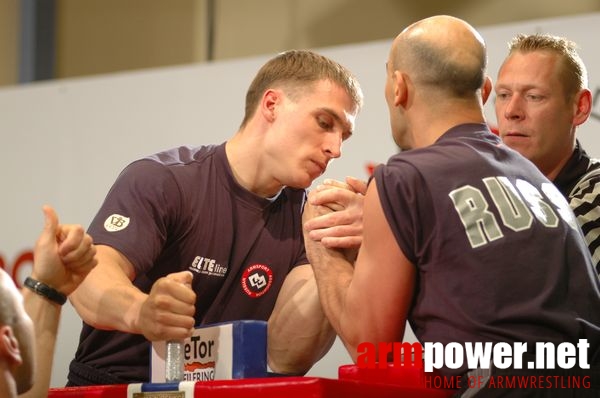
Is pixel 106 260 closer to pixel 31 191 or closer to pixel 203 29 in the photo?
pixel 31 191

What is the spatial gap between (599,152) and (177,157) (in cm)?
141

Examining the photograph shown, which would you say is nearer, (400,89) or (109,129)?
(400,89)

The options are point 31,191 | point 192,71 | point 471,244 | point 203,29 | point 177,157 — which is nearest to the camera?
point 471,244

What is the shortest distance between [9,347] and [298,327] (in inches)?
42.5

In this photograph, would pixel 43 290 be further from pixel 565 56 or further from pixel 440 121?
pixel 565 56

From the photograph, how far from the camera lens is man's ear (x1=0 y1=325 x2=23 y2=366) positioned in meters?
1.18

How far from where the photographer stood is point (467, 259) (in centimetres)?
154

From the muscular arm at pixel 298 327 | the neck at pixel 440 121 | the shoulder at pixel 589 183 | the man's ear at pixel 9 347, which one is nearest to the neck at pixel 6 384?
the man's ear at pixel 9 347

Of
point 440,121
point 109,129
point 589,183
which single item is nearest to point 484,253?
point 440,121

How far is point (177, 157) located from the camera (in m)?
2.35

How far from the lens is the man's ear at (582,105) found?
8.03ft

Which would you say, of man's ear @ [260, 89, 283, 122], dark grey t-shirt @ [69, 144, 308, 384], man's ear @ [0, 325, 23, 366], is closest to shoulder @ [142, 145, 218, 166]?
dark grey t-shirt @ [69, 144, 308, 384]

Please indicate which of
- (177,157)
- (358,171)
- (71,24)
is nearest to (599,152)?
(358,171)

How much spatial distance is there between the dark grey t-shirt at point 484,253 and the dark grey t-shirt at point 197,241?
70 centimetres
